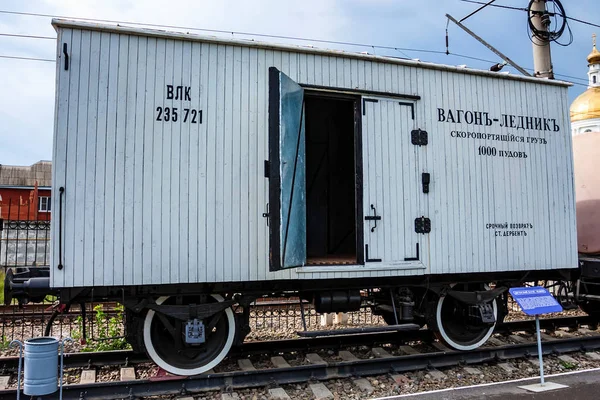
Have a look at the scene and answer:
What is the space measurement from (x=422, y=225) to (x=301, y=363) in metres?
2.45

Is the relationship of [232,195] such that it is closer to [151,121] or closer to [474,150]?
[151,121]

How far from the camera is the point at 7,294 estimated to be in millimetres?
5215

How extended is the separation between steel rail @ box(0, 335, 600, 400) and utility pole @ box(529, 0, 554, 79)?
26.9 ft

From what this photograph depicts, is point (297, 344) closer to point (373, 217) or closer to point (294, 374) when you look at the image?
point (294, 374)

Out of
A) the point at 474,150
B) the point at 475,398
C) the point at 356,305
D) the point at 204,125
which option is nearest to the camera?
the point at 475,398

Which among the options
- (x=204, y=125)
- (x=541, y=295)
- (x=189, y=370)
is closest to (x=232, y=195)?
(x=204, y=125)

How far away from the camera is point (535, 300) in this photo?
5.37 m

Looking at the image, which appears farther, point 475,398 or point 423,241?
point 423,241

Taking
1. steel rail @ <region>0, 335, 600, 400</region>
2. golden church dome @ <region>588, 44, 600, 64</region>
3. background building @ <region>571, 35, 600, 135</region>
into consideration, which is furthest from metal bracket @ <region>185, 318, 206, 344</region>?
golden church dome @ <region>588, 44, 600, 64</region>

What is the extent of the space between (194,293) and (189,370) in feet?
2.92

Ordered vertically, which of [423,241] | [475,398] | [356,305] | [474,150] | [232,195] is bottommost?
[475,398]

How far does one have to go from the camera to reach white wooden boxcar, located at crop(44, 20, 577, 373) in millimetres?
5156

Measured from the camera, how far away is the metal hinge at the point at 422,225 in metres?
6.30

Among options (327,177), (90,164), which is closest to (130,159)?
(90,164)
